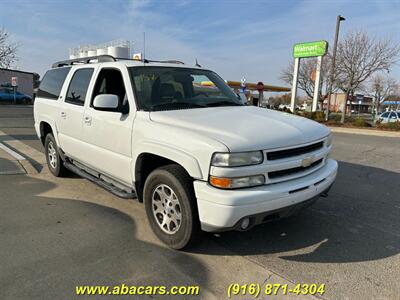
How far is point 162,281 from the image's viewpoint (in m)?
2.83

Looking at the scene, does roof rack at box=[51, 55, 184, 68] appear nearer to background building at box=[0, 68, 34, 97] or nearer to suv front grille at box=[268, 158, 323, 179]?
suv front grille at box=[268, 158, 323, 179]

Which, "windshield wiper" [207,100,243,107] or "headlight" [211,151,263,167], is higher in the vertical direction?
"windshield wiper" [207,100,243,107]

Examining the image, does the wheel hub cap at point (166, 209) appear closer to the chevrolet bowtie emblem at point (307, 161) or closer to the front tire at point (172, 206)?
the front tire at point (172, 206)

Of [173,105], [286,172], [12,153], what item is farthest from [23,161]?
[286,172]

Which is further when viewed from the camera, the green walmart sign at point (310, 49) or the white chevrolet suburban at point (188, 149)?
the green walmart sign at point (310, 49)

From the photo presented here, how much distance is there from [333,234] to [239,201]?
163 cm

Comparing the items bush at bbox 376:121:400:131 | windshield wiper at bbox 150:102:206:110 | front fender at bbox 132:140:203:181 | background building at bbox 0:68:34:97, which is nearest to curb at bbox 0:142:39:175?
windshield wiper at bbox 150:102:206:110

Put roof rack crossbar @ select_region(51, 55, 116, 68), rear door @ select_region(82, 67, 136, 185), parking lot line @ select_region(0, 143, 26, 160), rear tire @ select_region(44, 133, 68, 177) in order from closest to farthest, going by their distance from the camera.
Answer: rear door @ select_region(82, 67, 136, 185), roof rack crossbar @ select_region(51, 55, 116, 68), rear tire @ select_region(44, 133, 68, 177), parking lot line @ select_region(0, 143, 26, 160)

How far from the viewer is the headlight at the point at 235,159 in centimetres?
277

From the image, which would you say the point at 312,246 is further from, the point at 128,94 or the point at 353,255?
the point at 128,94

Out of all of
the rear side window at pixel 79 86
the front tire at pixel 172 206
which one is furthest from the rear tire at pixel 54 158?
the front tire at pixel 172 206

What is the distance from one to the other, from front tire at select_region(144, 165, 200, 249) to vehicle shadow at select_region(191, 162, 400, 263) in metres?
0.28

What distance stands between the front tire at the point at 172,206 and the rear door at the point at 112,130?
48 centimetres

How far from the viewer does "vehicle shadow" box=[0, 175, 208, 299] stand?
2809 millimetres
